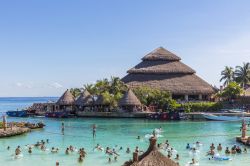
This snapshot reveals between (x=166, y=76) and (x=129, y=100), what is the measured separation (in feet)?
42.0

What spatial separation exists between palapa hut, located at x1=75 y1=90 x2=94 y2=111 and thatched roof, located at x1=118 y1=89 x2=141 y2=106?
702 cm

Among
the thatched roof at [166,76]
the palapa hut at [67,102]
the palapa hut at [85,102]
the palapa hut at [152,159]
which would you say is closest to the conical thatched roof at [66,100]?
the palapa hut at [67,102]

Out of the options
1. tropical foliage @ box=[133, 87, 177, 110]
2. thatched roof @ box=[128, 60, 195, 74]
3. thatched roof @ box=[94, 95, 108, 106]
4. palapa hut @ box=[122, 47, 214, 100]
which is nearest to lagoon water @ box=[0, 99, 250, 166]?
tropical foliage @ box=[133, 87, 177, 110]

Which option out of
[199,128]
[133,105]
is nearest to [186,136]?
[199,128]

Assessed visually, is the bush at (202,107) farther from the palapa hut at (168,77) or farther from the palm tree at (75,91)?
the palm tree at (75,91)

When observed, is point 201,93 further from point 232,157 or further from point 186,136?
point 232,157

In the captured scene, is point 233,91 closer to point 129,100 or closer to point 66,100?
point 129,100

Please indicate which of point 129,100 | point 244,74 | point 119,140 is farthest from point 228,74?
point 119,140

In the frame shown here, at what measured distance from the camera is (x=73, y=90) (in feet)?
290

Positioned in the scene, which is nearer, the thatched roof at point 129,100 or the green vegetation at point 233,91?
the thatched roof at point 129,100

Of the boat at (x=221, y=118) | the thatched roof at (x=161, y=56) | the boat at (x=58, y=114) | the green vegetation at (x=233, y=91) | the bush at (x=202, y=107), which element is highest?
the thatched roof at (x=161, y=56)

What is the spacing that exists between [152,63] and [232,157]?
52.6 metres

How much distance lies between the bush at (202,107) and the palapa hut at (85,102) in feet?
51.6

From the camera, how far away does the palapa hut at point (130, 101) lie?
67819mm
